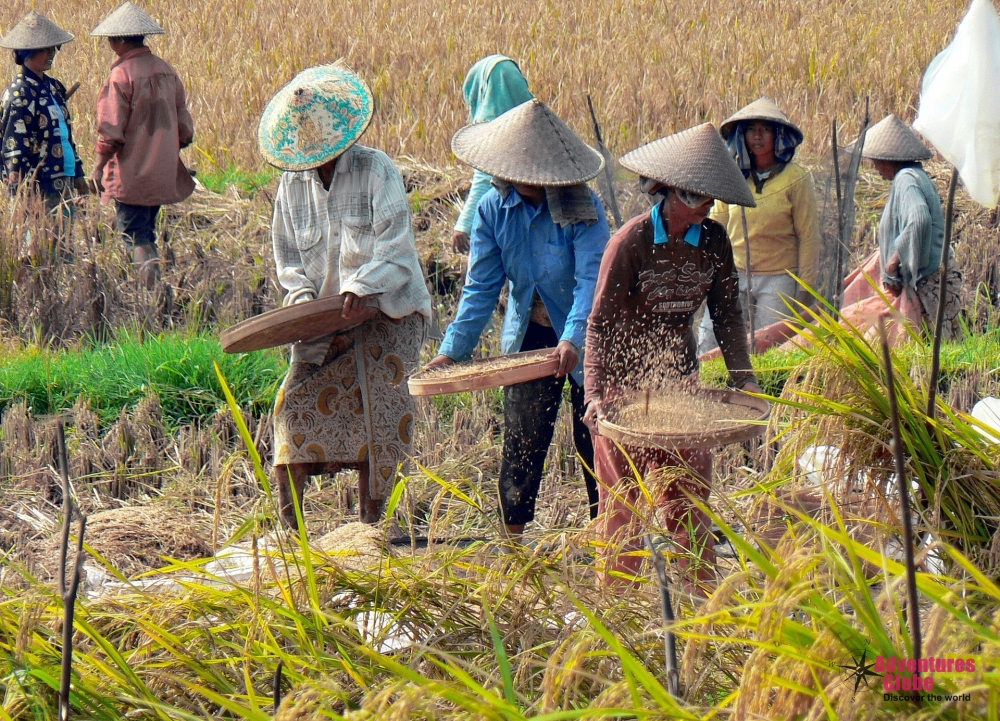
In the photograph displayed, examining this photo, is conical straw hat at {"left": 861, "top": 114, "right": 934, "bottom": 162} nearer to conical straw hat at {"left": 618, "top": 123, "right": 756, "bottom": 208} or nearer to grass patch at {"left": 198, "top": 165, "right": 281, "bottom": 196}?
conical straw hat at {"left": 618, "top": 123, "right": 756, "bottom": 208}

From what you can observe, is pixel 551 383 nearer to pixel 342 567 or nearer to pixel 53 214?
pixel 342 567

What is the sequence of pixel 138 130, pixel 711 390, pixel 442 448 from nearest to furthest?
pixel 711 390
pixel 442 448
pixel 138 130

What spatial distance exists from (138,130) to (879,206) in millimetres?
4811

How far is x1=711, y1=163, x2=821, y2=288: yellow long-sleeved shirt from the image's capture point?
18.0 feet

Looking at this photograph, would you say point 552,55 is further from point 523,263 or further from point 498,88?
point 523,263

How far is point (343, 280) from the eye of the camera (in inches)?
165

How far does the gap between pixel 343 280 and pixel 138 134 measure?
3.33 metres

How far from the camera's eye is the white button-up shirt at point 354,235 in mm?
4184

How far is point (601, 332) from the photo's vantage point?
3508mm

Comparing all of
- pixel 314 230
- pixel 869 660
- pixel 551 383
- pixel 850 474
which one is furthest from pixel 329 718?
pixel 314 230

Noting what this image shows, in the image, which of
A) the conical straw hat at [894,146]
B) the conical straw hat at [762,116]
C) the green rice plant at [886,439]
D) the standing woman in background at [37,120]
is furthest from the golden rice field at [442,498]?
the conical straw hat at [762,116]

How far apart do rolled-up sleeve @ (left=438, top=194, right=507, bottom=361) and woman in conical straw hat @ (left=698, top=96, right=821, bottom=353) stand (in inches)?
64.2

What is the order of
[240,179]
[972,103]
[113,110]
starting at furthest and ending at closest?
[240,179], [113,110], [972,103]

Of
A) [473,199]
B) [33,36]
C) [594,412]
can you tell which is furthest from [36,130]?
[594,412]
